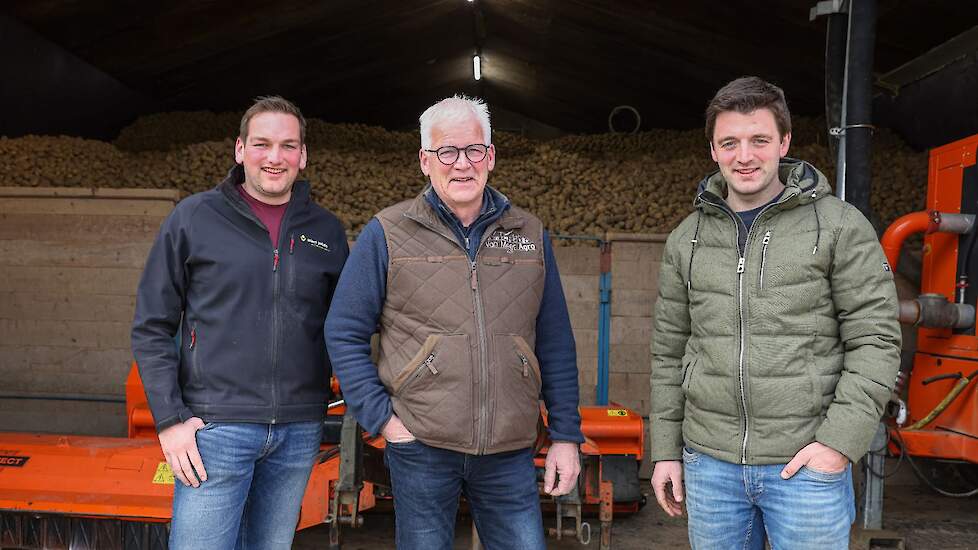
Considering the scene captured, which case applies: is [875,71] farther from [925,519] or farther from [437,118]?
[437,118]

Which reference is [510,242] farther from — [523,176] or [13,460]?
[523,176]

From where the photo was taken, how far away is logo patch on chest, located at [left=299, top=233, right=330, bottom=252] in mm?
1853

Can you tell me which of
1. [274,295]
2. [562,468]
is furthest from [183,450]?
[562,468]

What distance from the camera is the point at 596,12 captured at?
6.65m

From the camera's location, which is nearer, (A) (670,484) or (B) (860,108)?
(A) (670,484)

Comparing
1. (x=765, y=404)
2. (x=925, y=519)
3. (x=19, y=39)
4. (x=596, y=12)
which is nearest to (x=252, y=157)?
(x=765, y=404)

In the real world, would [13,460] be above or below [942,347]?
below

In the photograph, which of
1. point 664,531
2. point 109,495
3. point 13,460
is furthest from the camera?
point 664,531

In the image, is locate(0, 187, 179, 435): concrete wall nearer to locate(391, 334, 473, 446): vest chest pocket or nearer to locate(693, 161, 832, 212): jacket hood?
locate(391, 334, 473, 446): vest chest pocket

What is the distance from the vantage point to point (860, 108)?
365 cm

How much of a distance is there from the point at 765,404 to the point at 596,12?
18.9ft

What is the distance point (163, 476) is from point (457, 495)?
5.91ft

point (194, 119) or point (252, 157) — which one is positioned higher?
point (194, 119)

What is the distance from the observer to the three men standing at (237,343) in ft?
5.68
